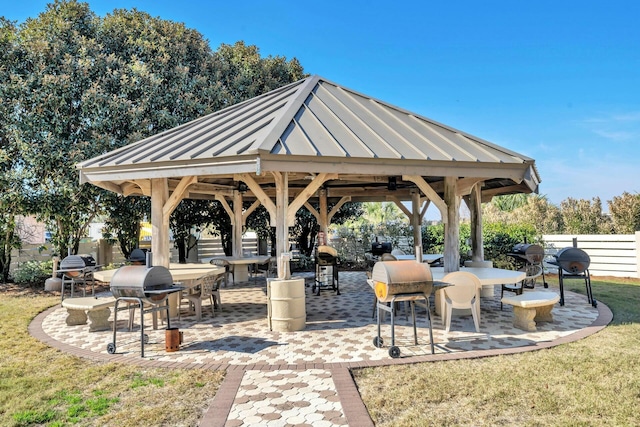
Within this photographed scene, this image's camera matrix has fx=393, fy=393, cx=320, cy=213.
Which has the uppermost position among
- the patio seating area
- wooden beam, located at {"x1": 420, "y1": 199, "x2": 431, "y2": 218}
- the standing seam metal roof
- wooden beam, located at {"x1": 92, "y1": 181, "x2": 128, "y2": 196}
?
the standing seam metal roof

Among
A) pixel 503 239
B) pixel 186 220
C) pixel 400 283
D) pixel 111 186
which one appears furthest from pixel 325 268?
pixel 503 239

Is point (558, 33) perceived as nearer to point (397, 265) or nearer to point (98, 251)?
point (397, 265)

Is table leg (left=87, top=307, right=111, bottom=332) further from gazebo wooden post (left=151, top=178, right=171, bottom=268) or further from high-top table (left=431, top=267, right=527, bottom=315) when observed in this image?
high-top table (left=431, top=267, right=527, bottom=315)

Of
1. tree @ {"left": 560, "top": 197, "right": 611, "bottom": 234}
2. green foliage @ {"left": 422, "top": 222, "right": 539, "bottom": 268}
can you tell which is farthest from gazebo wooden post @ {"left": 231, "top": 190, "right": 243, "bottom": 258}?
tree @ {"left": 560, "top": 197, "right": 611, "bottom": 234}

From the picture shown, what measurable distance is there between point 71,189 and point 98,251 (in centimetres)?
374

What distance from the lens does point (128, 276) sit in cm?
505

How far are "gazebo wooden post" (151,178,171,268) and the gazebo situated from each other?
0.06 feet

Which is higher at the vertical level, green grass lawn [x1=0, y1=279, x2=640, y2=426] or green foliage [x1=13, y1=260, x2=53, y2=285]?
green foliage [x1=13, y1=260, x2=53, y2=285]

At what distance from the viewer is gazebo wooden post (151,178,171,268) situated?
679 cm

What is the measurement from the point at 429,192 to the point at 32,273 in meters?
11.8

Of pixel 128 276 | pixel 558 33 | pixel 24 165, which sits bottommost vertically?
pixel 128 276

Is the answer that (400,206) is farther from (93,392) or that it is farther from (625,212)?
(93,392)

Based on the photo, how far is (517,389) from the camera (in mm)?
3748

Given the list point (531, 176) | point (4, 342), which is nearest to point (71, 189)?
point (4, 342)
